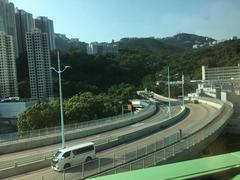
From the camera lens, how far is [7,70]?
98812mm

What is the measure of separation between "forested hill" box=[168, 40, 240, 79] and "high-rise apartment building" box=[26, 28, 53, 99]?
45497mm

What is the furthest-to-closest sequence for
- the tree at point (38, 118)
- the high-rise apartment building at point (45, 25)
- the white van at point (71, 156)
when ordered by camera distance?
the high-rise apartment building at point (45, 25) < the tree at point (38, 118) < the white van at point (71, 156)

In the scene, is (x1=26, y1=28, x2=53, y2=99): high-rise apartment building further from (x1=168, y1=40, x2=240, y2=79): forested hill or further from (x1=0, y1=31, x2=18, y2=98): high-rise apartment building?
(x1=168, y1=40, x2=240, y2=79): forested hill

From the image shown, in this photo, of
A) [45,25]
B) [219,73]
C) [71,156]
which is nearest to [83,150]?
[71,156]

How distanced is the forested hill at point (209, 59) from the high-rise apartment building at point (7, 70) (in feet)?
168

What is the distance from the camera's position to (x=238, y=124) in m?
47.8

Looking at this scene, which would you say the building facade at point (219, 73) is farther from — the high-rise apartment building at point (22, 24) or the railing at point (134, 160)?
the railing at point (134, 160)

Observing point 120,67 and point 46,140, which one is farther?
point 120,67

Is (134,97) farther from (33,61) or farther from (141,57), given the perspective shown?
(141,57)

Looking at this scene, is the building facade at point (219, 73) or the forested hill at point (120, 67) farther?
the building facade at point (219, 73)

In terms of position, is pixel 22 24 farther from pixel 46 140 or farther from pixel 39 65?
pixel 46 140

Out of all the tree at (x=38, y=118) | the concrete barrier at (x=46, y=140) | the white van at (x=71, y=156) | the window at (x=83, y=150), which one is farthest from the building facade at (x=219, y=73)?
the white van at (x=71, y=156)

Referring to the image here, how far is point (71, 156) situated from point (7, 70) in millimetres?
81957

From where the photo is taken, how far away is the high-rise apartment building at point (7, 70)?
98.4m
